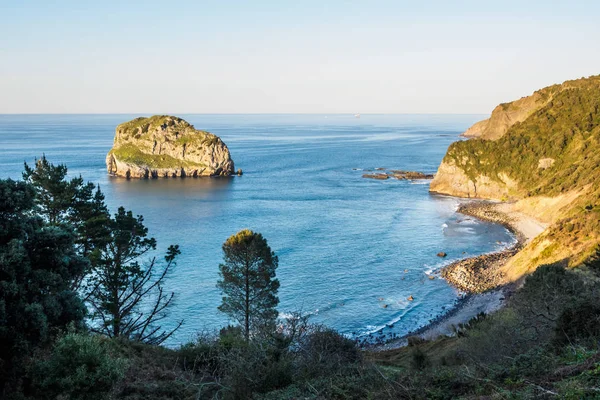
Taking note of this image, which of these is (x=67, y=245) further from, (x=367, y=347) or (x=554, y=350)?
(x=367, y=347)

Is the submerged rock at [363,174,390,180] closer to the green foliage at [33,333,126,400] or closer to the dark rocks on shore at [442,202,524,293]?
the dark rocks on shore at [442,202,524,293]

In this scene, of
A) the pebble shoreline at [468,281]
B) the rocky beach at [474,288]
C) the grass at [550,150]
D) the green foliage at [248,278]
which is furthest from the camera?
the grass at [550,150]

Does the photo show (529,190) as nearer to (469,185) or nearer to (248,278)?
(469,185)

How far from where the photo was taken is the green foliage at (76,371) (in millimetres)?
12656

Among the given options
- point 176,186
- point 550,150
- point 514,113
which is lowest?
point 176,186

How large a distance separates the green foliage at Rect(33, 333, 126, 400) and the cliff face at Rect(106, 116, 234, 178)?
4492 inches

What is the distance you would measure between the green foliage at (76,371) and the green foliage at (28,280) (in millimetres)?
1068

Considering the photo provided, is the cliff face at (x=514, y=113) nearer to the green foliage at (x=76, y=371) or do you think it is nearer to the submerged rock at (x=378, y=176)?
the submerged rock at (x=378, y=176)

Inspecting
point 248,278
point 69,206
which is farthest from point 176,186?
point 69,206

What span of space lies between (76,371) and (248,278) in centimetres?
1832

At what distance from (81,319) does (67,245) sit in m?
2.74

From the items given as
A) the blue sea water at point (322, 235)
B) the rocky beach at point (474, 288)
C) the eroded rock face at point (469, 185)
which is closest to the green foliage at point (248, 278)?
the blue sea water at point (322, 235)

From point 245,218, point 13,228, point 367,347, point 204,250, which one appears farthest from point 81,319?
point 245,218

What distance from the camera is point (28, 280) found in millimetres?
14672
